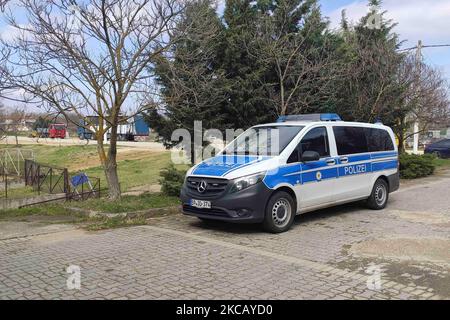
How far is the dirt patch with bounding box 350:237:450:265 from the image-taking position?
6.03m

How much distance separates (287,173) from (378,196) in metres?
3.28

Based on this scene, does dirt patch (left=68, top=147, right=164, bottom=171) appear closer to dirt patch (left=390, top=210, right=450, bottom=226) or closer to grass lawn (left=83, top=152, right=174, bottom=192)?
grass lawn (left=83, top=152, right=174, bottom=192)

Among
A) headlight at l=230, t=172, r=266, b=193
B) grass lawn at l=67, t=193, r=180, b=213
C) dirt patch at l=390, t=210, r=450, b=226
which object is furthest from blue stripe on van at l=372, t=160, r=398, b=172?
grass lawn at l=67, t=193, r=180, b=213

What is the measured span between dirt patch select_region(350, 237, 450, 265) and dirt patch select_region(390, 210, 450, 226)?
1.58 m

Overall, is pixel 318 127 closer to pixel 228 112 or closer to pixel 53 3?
pixel 228 112

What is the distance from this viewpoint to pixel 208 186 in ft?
24.4

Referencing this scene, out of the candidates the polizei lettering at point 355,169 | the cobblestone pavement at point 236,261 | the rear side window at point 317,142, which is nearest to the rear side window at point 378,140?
the polizei lettering at point 355,169

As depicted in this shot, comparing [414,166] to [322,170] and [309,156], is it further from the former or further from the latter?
[309,156]

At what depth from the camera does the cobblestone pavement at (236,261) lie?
4.72 m

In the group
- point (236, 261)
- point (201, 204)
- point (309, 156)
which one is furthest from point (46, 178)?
point (236, 261)

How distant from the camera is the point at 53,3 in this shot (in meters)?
A: 8.38
